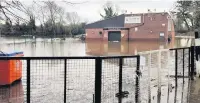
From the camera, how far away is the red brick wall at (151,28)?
164ft

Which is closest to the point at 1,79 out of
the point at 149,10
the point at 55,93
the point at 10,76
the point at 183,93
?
the point at 10,76

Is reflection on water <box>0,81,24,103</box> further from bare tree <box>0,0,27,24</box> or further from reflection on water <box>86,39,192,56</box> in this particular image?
reflection on water <box>86,39,192,56</box>

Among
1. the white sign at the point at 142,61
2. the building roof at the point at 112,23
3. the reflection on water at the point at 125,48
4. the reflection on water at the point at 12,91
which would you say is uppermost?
the building roof at the point at 112,23

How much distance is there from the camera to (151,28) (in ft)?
169

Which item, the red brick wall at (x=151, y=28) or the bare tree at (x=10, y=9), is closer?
the bare tree at (x=10, y=9)

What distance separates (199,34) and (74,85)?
4568mm

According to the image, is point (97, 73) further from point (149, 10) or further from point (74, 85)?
point (149, 10)

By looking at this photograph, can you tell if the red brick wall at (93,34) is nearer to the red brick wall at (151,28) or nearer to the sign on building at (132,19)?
the sign on building at (132,19)

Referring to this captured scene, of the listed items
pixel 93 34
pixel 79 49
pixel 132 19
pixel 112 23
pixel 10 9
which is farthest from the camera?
pixel 93 34

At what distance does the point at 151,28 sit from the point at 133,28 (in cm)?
363

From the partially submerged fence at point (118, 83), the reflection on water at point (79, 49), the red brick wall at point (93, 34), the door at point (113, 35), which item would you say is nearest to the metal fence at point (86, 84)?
the partially submerged fence at point (118, 83)

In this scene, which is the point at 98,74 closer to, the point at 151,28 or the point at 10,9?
the point at 10,9

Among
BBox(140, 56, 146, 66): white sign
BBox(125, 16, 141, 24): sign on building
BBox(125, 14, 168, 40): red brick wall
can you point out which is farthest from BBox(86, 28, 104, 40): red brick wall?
BBox(140, 56, 146, 66): white sign

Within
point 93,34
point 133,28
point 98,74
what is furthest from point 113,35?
point 98,74
